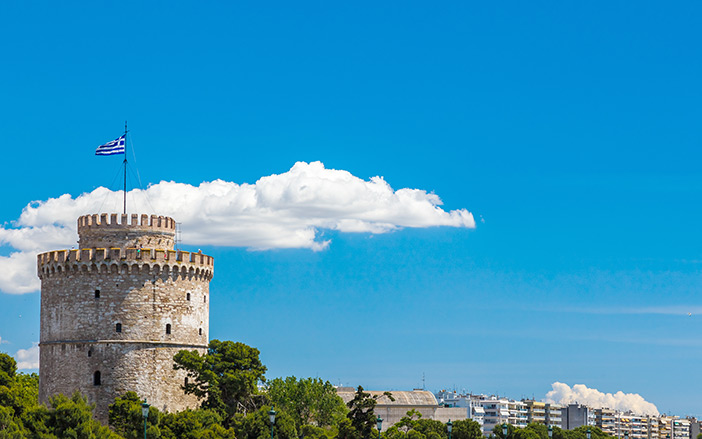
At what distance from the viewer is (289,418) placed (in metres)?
62.3

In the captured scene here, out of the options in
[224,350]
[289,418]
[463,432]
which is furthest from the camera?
[463,432]

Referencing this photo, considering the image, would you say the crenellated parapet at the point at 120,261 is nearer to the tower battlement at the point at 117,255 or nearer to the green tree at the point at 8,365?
the tower battlement at the point at 117,255

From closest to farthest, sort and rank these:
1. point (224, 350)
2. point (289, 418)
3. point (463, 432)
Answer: point (289, 418), point (224, 350), point (463, 432)

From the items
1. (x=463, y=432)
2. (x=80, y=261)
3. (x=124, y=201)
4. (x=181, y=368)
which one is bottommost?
(x=463, y=432)

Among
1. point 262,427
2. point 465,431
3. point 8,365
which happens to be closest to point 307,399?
point 465,431

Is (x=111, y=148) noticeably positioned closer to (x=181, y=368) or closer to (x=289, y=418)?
(x=181, y=368)

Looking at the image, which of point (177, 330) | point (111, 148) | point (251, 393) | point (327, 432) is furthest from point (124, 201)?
point (327, 432)

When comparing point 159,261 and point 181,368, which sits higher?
point 159,261

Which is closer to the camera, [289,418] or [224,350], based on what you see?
[289,418]

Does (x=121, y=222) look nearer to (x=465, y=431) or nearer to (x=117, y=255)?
(x=117, y=255)

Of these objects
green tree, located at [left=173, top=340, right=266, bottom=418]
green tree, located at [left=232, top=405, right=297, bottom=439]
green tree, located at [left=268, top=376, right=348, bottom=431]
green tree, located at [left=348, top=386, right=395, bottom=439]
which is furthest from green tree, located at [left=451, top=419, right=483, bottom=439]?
green tree, located at [left=232, top=405, right=297, bottom=439]

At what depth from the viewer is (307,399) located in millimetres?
75688

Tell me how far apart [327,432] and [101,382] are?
46.9ft

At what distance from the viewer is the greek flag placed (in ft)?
212
